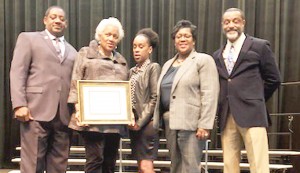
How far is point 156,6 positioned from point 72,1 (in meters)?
1.21

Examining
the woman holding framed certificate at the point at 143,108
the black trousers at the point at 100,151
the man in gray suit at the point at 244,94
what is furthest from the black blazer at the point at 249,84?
the black trousers at the point at 100,151

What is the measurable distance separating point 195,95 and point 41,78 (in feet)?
3.61

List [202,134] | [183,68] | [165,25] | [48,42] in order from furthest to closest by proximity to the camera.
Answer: [165,25] → [48,42] → [183,68] → [202,134]

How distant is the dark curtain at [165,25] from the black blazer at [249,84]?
3048mm

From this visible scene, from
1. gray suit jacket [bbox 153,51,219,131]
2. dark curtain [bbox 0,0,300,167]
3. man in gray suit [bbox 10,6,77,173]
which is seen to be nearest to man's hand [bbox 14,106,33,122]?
man in gray suit [bbox 10,6,77,173]

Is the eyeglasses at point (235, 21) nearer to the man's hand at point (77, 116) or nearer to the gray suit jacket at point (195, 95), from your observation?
the gray suit jacket at point (195, 95)

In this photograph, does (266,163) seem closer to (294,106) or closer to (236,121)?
(236,121)

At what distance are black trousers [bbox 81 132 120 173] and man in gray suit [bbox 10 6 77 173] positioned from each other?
0.94 feet

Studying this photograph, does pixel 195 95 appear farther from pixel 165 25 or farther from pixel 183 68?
pixel 165 25

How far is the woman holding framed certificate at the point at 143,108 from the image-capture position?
3588 mm

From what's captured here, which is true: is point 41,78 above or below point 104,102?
above

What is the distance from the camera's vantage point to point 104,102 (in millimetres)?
3529

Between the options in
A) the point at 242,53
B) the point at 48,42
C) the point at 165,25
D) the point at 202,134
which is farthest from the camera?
the point at 165,25

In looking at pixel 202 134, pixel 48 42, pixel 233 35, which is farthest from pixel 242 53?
pixel 48 42
